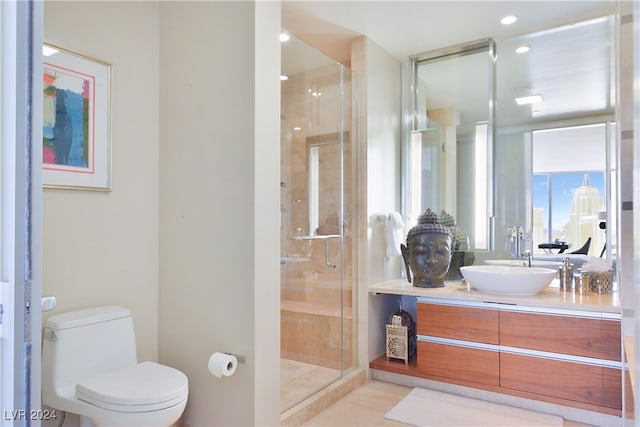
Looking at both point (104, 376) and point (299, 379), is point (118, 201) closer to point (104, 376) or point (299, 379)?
point (104, 376)

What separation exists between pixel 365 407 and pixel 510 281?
1259 mm

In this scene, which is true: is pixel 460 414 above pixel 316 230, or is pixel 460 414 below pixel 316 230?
below

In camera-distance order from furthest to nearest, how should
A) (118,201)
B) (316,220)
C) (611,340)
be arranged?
(316,220) < (611,340) < (118,201)

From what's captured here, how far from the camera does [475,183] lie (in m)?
3.42

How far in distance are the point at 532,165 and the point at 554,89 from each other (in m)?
0.59

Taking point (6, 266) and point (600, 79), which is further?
point (600, 79)

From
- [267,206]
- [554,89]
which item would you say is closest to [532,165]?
[554,89]

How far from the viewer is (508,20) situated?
2941 millimetres

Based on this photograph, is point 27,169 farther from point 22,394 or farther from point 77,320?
point 77,320

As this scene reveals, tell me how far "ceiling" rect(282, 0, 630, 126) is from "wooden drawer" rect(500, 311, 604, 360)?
1.53m

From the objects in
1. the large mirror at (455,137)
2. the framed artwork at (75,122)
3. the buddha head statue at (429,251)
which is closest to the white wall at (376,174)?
the large mirror at (455,137)

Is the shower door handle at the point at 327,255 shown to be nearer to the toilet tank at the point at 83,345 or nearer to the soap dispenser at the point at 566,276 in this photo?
the toilet tank at the point at 83,345

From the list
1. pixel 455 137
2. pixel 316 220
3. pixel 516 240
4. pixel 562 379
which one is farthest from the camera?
pixel 455 137

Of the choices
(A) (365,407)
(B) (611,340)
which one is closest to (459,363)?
(A) (365,407)
